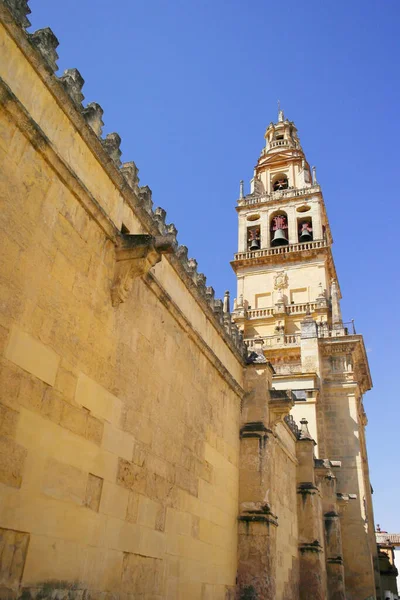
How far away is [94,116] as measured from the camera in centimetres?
567

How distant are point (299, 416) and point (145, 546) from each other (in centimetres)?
1495

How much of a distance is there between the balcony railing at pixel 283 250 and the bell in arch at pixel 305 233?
100cm

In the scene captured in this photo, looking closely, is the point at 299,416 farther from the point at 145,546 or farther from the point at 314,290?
the point at 145,546

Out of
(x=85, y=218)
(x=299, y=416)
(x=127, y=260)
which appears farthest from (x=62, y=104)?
(x=299, y=416)

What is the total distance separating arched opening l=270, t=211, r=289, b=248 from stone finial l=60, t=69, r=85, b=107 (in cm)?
2473

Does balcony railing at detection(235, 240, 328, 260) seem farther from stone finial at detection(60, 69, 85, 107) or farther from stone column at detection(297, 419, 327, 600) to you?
stone finial at detection(60, 69, 85, 107)

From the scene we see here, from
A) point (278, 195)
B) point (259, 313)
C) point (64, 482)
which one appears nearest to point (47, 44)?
point (64, 482)

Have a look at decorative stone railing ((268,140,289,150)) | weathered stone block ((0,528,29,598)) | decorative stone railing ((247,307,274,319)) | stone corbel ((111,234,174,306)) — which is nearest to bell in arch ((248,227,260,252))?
decorative stone railing ((247,307,274,319))

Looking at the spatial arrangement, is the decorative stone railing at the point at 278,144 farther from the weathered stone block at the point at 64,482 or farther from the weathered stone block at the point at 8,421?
the weathered stone block at the point at 8,421

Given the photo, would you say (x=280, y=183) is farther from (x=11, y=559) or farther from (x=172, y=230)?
(x=11, y=559)

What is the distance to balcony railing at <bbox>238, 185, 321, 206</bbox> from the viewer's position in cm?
3123

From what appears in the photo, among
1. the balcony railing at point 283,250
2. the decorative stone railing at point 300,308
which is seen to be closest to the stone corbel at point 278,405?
the decorative stone railing at point 300,308

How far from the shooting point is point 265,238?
99.2ft

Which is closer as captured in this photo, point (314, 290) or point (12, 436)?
point (12, 436)
